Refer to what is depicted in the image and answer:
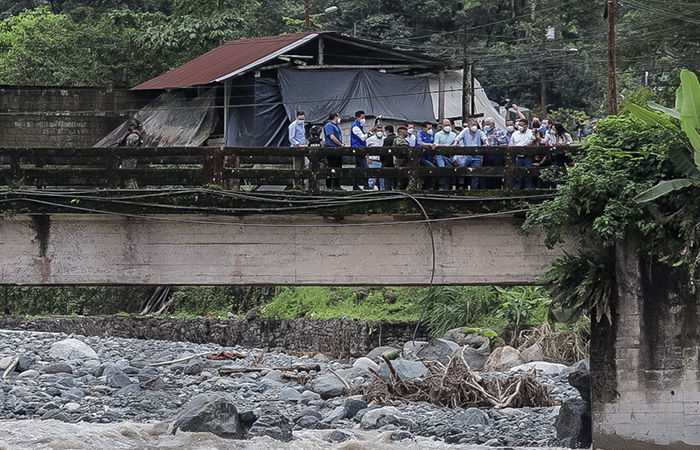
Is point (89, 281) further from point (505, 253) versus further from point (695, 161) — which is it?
point (695, 161)

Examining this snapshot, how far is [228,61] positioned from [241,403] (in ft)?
38.6

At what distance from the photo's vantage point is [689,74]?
1024 cm

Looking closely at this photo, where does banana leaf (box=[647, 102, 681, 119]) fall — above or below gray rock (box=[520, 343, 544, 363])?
above

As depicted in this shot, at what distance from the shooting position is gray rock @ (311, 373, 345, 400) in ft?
59.2

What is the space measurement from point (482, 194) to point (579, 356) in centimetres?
1110

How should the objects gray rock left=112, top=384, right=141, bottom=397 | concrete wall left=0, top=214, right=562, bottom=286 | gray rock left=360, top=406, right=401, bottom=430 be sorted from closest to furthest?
concrete wall left=0, top=214, right=562, bottom=286
gray rock left=360, top=406, right=401, bottom=430
gray rock left=112, top=384, right=141, bottom=397

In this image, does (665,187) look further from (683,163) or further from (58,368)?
(58,368)

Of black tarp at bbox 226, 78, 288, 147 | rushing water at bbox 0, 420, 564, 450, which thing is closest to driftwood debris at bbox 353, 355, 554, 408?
rushing water at bbox 0, 420, 564, 450

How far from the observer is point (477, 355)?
23.8 m

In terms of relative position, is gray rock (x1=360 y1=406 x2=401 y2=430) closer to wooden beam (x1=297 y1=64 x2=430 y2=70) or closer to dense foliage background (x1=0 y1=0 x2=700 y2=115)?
wooden beam (x1=297 y1=64 x2=430 y2=70)

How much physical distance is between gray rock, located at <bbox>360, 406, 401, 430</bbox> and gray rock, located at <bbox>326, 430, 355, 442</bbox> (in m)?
0.76

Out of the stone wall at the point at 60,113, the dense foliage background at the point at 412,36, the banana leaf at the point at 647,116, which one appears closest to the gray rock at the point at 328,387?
the banana leaf at the point at 647,116

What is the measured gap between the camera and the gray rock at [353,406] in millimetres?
15789

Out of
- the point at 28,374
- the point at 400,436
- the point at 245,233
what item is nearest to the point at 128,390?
the point at 28,374
